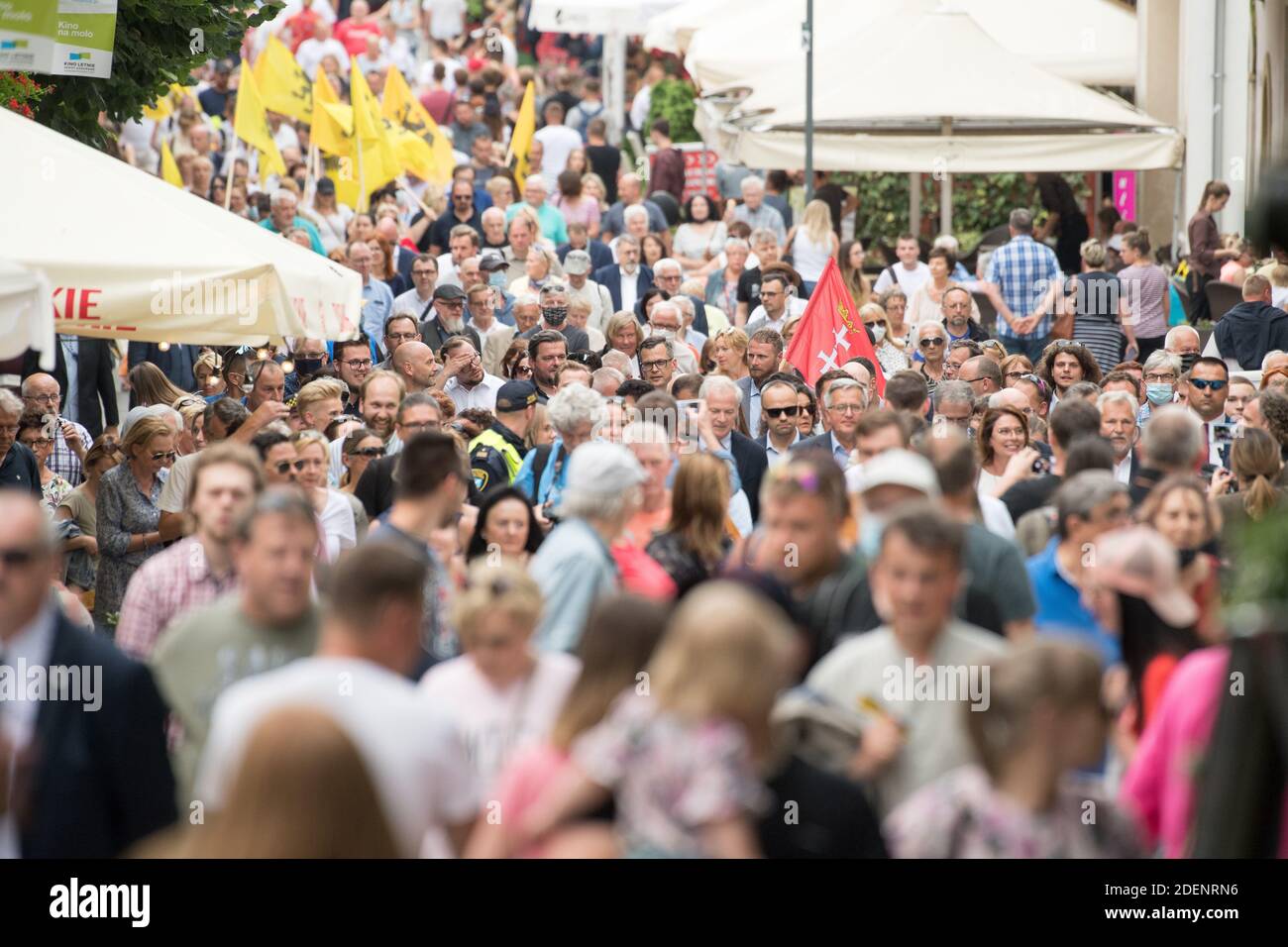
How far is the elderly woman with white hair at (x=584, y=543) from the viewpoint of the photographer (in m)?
7.32

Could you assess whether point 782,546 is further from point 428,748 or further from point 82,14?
point 82,14

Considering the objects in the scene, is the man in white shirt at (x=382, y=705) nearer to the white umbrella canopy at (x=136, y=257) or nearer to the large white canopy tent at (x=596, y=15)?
the white umbrella canopy at (x=136, y=257)

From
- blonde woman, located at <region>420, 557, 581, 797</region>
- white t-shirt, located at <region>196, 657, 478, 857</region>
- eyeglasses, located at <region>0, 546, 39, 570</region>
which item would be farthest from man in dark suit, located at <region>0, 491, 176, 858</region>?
blonde woman, located at <region>420, 557, 581, 797</region>

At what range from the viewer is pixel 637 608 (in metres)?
5.60

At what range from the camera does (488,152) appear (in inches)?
965

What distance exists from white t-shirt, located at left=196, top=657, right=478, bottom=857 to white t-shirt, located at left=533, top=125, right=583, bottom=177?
22.1 m

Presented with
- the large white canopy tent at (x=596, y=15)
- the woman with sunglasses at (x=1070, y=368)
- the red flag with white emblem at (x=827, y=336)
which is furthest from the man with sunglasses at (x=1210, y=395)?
the large white canopy tent at (x=596, y=15)

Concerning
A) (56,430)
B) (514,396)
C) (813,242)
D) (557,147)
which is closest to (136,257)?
(514,396)

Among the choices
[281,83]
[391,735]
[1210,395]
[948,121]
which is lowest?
[391,735]

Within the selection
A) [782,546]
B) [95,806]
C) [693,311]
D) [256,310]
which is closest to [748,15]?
[693,311]

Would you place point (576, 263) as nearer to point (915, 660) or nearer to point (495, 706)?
point (495, 706)

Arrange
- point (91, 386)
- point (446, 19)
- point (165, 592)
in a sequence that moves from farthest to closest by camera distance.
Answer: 1. point (446, 19)
2. point (91, 386)
3. point (165, 592)

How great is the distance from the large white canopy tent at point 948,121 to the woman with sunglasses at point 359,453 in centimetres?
1028

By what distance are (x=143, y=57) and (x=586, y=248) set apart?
7.05 metres
